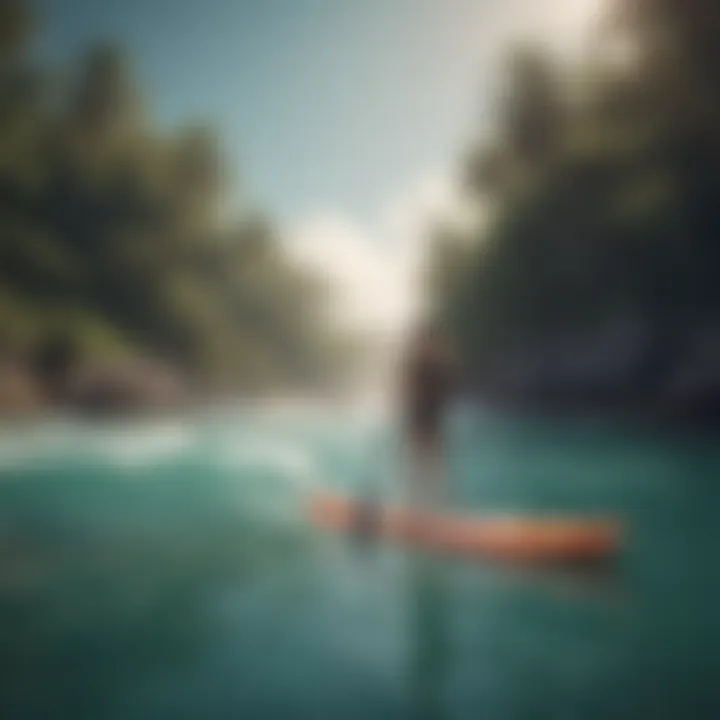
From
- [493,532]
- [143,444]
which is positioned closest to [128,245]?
[143,444]

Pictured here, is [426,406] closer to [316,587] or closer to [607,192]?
[316,587]

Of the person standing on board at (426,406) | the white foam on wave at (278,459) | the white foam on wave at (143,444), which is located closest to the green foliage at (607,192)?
the person standing on board at (426,406)

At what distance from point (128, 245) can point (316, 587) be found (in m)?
1.67

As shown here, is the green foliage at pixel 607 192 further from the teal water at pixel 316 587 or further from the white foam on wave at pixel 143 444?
the white foam on wave at pixel 143 444

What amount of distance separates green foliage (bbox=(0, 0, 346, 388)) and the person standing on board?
359mm

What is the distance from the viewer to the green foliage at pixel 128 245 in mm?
2916

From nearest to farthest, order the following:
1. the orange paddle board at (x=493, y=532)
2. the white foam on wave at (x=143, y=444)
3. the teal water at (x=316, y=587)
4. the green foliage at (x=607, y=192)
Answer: the teal water at (x=316, y=587)
the orange paddle board at (x=493, y=532)
the green foliage at (x=607, y=192)
the white foam on wave at (x=143, y=444)

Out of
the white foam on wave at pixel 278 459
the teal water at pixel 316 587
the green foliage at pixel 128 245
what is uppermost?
the green foliage at pixel 128 245

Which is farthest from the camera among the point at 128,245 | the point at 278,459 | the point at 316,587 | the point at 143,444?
the point at 128,245

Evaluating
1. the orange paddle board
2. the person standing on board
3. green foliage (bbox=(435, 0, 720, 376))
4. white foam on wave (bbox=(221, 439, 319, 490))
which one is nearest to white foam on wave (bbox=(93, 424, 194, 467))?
white foam on wave (bbox=(221, 439, 319, 490))

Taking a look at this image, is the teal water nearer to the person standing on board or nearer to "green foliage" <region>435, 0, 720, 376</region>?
the person standing on board

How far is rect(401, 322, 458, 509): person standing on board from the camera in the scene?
2727mm

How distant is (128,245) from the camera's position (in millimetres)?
3234

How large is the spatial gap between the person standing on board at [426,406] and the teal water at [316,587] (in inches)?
2.9
